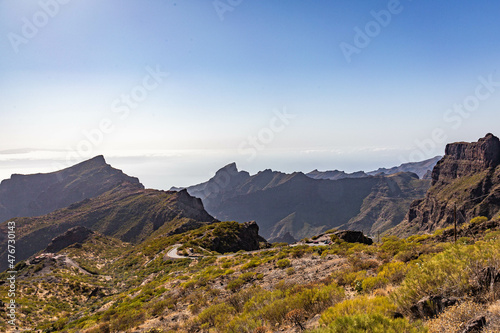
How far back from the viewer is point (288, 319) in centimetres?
960

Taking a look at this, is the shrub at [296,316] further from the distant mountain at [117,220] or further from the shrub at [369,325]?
the distant mountain at [117,220]

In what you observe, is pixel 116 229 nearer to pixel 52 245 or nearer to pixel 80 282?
pixel 52 245

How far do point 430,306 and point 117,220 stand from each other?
15365 cm

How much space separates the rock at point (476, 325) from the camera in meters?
5.68

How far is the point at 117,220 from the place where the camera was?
449 ft

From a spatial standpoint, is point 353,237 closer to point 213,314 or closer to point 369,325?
point 213,314

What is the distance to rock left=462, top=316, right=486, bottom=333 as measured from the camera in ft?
18.6

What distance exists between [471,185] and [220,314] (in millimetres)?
220187

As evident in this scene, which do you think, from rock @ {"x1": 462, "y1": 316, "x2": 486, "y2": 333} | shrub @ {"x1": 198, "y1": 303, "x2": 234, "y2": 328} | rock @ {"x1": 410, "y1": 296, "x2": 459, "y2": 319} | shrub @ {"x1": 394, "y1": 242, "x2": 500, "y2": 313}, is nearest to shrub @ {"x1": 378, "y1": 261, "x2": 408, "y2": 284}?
shrub @ {"x1": 394, "y1": 242, "x2": 500, "y2": 313}

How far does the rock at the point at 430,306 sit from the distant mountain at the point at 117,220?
11089cm

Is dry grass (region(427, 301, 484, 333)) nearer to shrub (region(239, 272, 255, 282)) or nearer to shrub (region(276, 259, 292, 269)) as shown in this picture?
shrub (region(239, 272, 255, 282))

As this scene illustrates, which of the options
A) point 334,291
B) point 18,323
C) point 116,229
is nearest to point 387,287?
point 334,291

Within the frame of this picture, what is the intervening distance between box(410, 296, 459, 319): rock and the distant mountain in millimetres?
110887

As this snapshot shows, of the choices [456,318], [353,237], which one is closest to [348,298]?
[456,318]
